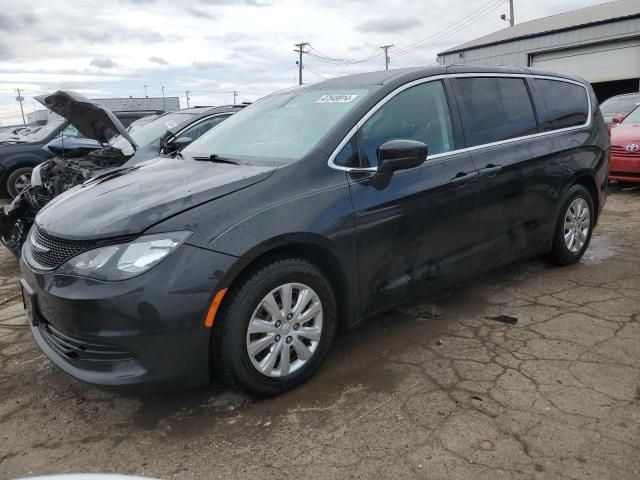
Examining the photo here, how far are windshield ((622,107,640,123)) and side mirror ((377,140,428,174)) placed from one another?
282 inches

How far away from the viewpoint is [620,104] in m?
10.7

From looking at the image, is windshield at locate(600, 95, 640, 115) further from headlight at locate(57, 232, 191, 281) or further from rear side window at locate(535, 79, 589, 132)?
headlight at locate(57, 232, 191, 281)

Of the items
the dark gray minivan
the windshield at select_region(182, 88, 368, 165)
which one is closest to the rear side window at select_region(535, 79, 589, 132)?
the dark gray minivan

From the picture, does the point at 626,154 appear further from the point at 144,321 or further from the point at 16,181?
the point at 16,181

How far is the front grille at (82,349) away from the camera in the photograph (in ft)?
7.80

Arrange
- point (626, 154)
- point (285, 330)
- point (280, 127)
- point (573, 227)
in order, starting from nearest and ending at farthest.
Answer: point (285, 330) < point (280, 127) < point (573, 227) < point (626, 154)

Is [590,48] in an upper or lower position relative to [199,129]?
upper

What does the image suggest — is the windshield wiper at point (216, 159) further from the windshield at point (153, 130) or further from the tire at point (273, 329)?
the windshield at point (153, 130)

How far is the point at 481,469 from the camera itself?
2148 mm

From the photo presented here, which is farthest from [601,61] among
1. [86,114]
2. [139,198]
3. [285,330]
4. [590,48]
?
[139,198]

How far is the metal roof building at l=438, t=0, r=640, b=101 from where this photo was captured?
19109 millimetres

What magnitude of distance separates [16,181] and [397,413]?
8636mm

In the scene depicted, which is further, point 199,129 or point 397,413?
point 199,129

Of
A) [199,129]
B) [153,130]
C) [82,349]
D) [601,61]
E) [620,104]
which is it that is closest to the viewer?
[82,349]
